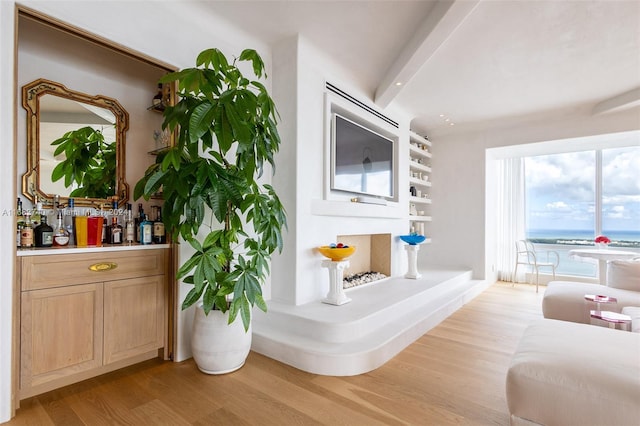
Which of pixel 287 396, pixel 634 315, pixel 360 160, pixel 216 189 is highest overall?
pixel 360 160

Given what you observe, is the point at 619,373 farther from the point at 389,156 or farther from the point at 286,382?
the point at 389,156

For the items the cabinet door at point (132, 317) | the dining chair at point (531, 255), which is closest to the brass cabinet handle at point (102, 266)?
the cabinet door at point (132, 317)

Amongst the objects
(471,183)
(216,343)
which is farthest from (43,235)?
(471,183)

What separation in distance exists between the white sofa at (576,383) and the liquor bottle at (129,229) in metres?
2.56

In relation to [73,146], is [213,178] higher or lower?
lower

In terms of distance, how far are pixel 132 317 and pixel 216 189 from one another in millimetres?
1130

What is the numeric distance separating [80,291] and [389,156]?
370cm

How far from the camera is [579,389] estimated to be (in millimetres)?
1372

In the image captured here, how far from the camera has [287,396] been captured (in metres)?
1.89

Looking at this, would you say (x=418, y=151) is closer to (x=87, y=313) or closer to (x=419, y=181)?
(x=419, y=181)

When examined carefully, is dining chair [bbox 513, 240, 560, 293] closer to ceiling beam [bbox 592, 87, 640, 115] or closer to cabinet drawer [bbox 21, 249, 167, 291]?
ceiling beam [bbox 592, 87, 640, 115]

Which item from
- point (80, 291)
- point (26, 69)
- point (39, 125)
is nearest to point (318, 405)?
point (80, 291)

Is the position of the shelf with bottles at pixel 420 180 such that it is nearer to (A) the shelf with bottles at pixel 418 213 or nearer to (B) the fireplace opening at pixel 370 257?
(A) the shelf with bottles at pixel 418 213

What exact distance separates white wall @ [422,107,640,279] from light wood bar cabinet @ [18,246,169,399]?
469cm
